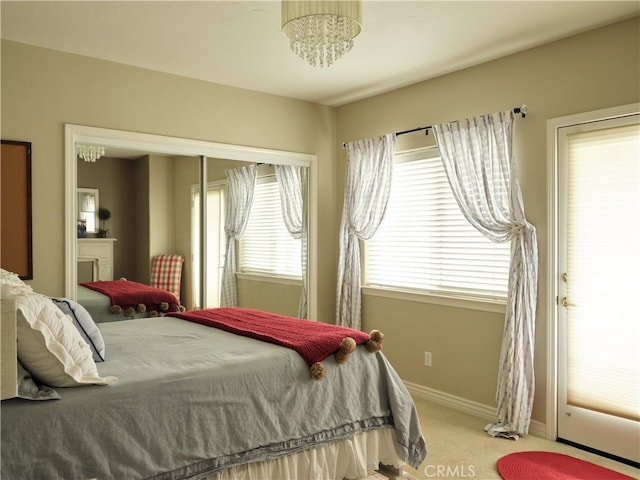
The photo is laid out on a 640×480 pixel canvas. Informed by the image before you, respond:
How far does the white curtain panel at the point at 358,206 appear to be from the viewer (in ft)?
15.1

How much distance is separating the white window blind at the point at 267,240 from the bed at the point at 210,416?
160 centimetres

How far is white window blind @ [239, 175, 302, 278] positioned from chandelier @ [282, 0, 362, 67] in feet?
7.81

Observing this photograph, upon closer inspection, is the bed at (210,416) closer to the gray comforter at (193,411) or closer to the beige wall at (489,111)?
the gray comforter at (193,411)

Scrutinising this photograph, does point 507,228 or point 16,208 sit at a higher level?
point 16,208

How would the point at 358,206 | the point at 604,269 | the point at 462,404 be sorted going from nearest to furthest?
the point at 604,269 → the point at 462,404 → the point at 358,206

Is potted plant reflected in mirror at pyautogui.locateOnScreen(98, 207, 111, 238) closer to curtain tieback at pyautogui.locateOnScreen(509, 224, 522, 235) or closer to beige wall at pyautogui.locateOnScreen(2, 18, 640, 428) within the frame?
beige wall at pyautogui.locateOnScreen(2, 18, 640, 428)

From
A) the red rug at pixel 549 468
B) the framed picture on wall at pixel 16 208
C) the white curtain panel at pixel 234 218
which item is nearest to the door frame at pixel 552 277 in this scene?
the red rug at pixel 549 468

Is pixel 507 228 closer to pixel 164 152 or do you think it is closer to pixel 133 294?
pixel 164 152

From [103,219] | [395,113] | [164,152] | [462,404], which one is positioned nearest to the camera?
[103,219]

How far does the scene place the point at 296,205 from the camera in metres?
4.98

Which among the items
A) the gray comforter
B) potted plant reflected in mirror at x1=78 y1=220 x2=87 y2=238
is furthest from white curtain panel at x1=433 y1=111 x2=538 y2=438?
potted plant reflected in mirror at x1=78 y1=220 x2=87 y2=238

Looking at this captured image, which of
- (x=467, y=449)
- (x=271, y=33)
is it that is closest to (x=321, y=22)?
(x=271, y=33)

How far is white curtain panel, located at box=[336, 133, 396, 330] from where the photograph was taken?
4.59 metres

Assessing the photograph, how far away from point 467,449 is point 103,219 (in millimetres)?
2982
